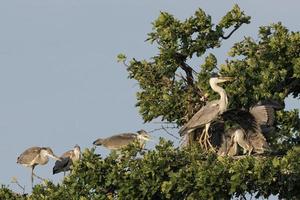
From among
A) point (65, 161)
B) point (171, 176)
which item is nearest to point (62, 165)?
point (65, 161)

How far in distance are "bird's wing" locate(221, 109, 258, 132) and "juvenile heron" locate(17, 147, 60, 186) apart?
228 inches

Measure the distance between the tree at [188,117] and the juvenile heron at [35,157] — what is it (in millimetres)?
4826

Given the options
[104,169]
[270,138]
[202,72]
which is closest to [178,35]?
[202,72]

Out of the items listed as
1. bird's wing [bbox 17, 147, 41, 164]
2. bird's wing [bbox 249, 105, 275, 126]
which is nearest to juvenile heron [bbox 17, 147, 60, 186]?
bird's wing [bbox 17, 147, 41, 164]

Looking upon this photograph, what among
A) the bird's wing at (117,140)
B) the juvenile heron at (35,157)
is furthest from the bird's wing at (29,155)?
the bird's wing at (117,140)

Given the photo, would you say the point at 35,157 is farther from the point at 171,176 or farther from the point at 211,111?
the point at 171,176

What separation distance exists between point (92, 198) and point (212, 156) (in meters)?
1.98

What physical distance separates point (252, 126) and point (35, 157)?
6.58 metres

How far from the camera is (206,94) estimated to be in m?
22.3

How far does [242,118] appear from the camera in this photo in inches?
868

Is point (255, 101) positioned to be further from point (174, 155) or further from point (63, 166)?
point (63, 166)

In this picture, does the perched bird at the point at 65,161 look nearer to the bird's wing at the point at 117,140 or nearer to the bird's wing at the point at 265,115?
the bird's wing at the point at 117,140

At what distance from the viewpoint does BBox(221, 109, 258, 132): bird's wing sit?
2186cm

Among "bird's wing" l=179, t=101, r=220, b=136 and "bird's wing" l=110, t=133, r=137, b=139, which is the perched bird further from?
"bird's wing" l=179, t=101, r=220, b=136
